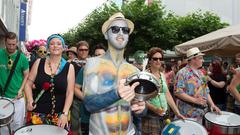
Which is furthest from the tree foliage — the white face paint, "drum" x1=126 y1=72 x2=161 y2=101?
"drum" x1=126 y1=72 x2=161 y2=101

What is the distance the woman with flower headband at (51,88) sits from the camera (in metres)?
3.80

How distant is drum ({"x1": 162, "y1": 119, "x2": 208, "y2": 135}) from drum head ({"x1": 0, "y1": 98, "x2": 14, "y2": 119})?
186 cm

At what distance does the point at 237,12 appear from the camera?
35781mm

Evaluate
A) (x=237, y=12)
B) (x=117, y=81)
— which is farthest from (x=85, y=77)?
(x=237, y=12)

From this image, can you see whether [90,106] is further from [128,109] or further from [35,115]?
[35,115]

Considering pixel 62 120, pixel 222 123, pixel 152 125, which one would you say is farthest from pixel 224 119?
pixel 62 120

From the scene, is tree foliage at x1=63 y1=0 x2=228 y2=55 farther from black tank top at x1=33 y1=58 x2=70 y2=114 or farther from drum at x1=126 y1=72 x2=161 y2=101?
drum at x1=126 y1=72 x2=161 y2=101

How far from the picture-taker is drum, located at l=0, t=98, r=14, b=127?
4.46 m

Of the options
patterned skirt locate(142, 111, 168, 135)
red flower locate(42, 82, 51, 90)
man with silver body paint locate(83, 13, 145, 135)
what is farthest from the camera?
patterned skirt locate(142, 111, 168, 135)

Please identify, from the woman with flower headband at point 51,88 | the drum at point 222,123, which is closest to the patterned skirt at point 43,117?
the woman with flower headband at point 51,88

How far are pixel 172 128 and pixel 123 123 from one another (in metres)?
1.78

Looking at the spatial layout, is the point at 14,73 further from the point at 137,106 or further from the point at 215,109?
the point at 137,106

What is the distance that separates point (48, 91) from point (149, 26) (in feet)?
69.8

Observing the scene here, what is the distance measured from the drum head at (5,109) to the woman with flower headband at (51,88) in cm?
76
